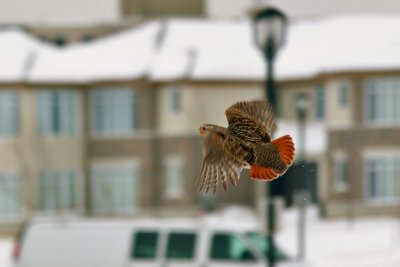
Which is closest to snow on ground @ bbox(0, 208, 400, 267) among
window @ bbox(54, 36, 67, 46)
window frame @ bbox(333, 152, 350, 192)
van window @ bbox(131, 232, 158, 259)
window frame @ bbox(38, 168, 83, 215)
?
window frame @ bbox(333, 152, 350, 192)

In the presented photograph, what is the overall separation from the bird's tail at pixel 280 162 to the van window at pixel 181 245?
30.0 ft

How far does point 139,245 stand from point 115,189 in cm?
1525

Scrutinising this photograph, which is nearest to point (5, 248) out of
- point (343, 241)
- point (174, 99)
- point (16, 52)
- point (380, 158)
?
point (174, 99)

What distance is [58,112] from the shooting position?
79.9ft

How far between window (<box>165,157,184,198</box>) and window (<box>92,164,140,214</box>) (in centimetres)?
137

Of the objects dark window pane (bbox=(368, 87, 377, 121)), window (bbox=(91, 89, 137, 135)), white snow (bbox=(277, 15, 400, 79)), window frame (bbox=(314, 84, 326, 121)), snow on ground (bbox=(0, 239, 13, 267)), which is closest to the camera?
snow on ground (bbox=(0, 239, 13, 267))

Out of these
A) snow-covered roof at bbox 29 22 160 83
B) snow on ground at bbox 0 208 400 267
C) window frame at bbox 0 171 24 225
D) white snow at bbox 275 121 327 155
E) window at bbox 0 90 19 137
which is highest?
snow-covered roof at bbox 29 22 160 83

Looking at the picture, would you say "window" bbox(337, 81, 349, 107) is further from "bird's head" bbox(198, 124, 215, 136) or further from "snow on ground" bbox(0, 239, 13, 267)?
"bird's head" bbox(198, 124, 215, 136)

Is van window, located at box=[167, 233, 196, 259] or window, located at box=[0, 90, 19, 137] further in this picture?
window, located at box=[0, 90, 19, 137]

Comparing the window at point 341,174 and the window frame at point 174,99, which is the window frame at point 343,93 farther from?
the window frame at point 174,99

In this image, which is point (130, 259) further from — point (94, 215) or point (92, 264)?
point (94, 215)

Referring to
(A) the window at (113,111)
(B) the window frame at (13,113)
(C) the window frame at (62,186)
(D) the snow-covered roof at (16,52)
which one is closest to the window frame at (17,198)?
(C) the window frame at (62,186)

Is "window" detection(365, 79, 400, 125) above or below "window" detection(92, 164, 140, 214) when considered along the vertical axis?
above

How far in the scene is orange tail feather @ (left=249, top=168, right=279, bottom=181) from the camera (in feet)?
1.71
